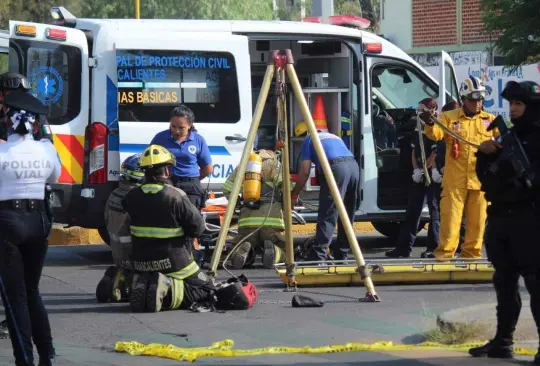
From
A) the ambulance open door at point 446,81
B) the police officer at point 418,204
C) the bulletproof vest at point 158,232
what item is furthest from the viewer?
the ambulance open door at point 446,81

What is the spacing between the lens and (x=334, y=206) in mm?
11383

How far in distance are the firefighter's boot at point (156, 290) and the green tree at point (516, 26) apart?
9909 mm

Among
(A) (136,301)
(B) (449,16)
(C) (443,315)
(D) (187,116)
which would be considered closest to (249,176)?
(D) (187,116)

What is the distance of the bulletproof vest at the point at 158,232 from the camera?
917cm

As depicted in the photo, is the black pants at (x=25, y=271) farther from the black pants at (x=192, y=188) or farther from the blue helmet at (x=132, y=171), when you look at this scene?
the black pants at (x=192, y=188)

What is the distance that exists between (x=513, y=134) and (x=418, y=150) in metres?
5.75

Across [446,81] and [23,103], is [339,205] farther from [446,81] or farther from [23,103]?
[446,81]

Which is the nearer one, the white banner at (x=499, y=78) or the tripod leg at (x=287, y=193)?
the tripod leg at (x=287, y=193)

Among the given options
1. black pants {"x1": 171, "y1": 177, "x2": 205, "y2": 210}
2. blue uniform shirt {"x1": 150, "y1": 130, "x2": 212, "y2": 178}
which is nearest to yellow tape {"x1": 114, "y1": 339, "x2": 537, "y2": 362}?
black pants {"x1": 171, "y1": 177, "x2": 205, "y2": 210}

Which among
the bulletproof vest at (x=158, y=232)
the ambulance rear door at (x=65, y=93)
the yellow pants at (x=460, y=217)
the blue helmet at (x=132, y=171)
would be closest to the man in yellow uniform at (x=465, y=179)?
the yellow pants at (x=460, y=217)

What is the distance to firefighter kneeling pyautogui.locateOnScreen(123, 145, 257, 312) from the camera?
361 inches

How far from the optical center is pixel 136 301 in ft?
30.4

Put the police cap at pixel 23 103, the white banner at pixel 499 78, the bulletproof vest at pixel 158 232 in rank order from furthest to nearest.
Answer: the white banner at pixel 499 78
the bulletproof vest at pixel 158 232
the police cap at pixel 23 103

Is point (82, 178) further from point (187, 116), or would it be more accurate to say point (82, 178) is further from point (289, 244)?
point (289, 244)
